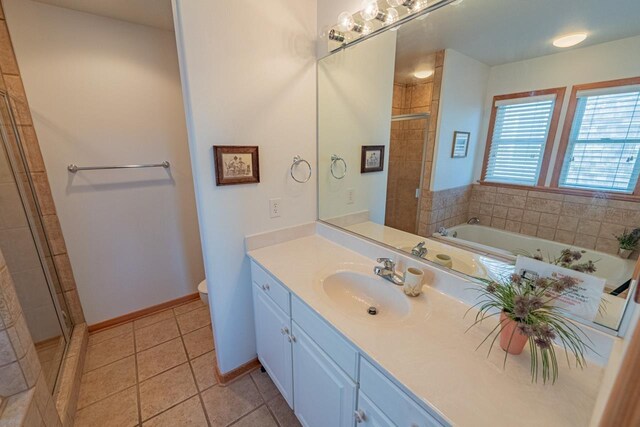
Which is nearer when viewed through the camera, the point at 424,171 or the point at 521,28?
the point at 521,28

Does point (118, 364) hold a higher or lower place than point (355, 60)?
lower

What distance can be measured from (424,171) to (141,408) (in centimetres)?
207

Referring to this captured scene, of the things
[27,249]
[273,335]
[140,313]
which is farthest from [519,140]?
[140,313]

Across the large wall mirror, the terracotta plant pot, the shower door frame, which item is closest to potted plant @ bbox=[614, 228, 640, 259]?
the large wall mirror

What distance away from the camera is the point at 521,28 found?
94cm

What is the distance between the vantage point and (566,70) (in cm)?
84

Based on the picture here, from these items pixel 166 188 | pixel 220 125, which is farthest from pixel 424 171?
pixel 166 188

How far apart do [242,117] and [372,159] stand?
79 cm

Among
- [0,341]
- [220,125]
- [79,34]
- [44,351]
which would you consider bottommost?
[44,351]

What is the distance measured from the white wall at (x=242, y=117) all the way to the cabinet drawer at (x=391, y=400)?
981mm

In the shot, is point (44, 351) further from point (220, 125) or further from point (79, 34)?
point (79, 34)

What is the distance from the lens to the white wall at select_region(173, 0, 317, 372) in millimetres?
1240

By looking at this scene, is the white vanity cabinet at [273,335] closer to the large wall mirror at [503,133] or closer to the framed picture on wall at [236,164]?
the framed picture on wall at [236,164]

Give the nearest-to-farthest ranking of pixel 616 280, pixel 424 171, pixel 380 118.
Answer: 1. pixel 616 280
2. pixel 424 171
3. pixel 380 118
